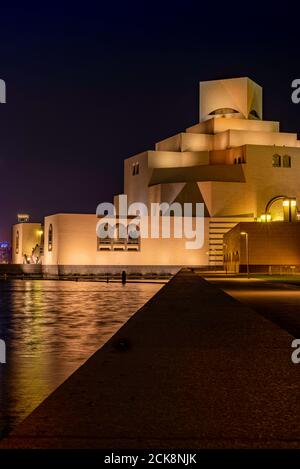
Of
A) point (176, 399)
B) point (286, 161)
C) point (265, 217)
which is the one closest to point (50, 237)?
point (265, 217)

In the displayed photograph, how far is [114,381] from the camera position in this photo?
5.39 metres

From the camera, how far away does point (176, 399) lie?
4.66 metres

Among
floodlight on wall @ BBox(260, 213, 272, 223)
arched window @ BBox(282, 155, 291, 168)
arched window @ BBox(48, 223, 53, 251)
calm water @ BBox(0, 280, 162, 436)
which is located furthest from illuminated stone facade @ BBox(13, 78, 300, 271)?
calm water @ BBox(0, 280, 162, 436)

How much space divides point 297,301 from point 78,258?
149 ft

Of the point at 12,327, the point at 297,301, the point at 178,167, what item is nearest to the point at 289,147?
the point at 178,167

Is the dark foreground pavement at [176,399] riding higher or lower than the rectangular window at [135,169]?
lower

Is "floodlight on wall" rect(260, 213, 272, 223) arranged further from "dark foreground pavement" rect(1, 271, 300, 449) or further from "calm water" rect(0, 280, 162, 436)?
"dark foreground pavement" rect(1, 271, 300, 449)

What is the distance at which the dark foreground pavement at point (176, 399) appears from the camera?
3641 mm

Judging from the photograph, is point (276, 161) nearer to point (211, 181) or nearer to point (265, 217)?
point (265, 217)

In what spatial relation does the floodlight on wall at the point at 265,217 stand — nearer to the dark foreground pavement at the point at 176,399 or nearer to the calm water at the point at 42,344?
the calm water at the point at 42,344

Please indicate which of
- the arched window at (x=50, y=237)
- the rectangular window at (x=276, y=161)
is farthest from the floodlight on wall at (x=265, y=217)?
the arched window at (x=50, y=237)

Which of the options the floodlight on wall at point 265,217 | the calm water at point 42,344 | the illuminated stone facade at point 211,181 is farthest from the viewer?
the illuminated stone facade at point 211,181

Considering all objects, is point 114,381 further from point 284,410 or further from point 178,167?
point 178,167

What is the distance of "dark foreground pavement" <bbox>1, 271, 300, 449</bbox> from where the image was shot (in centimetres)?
364
